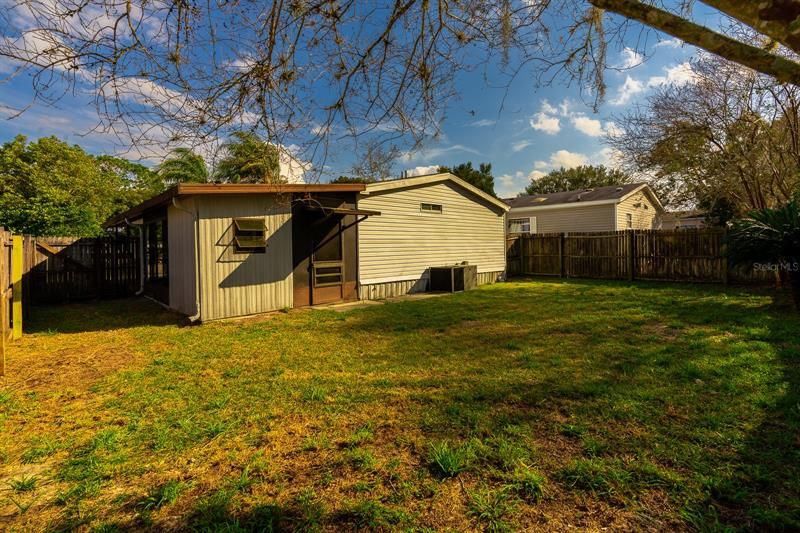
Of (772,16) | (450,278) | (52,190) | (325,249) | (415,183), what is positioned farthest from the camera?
(52,190)

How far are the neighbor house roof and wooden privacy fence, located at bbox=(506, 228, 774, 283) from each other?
558cm

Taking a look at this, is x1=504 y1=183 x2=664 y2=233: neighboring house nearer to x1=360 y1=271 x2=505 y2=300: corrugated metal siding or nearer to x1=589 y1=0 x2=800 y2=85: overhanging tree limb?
x1=360 y1=271 x2=505 y2=300: corrugated metal siding

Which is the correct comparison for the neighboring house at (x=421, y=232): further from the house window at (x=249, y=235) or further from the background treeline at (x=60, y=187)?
the background treeline at (x=60, y=187)

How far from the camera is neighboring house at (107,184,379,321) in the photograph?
23.2 feet

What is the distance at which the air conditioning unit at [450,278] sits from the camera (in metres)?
11.0

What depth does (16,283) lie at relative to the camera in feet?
19.3

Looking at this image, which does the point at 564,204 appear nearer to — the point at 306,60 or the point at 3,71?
the point at 306,60

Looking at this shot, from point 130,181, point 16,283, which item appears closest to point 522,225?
point 16,283

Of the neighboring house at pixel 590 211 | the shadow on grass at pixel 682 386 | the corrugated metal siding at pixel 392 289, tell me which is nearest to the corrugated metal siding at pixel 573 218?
the neighboring house at pixel 590 211

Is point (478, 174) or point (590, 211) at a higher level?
point (478, 174)

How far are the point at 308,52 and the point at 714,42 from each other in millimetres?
2849

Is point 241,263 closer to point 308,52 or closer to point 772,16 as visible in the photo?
point 308,52

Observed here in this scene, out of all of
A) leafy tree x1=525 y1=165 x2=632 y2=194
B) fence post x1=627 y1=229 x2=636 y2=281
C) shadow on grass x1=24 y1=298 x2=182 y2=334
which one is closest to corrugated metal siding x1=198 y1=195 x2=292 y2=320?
shadow on grass x1=24 y1=298 x2=182 y2=334

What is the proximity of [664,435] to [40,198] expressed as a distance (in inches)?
876
